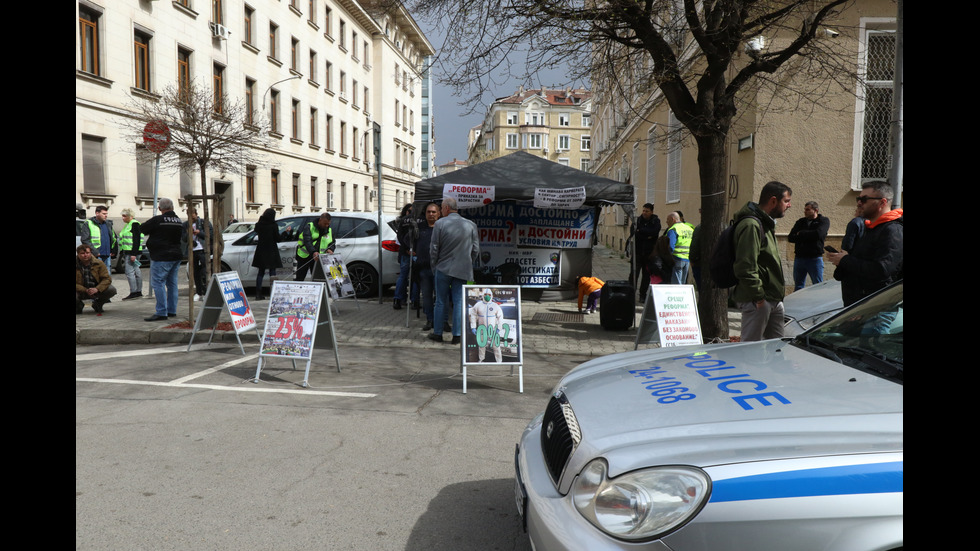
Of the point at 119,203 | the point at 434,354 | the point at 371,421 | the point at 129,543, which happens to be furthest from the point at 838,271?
the point at 119,203

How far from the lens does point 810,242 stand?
10359mm

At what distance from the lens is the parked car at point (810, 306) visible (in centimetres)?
664

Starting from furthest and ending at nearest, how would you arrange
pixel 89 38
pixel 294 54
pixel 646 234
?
1. pixel 294 54
2. pixel 89 38
3. pixel 646 234

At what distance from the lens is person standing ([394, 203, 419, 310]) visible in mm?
10656

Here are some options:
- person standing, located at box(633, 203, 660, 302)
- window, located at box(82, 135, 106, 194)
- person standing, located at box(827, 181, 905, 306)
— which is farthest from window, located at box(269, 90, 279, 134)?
person standing, located at box(827, 181, 905, 306)

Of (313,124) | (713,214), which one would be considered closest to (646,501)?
(713,214)

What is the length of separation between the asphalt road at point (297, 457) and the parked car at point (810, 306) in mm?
2462

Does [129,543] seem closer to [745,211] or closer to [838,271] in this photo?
[745,211]

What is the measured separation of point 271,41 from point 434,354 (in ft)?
98.6

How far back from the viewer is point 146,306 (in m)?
11.5

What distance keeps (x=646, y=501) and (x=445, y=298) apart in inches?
267

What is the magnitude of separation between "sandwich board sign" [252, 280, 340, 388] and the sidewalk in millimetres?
1815

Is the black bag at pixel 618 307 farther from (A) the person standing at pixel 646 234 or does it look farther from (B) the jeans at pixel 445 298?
(A) the person standing at pixel 646 234

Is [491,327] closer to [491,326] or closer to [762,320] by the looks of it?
[491,326]
